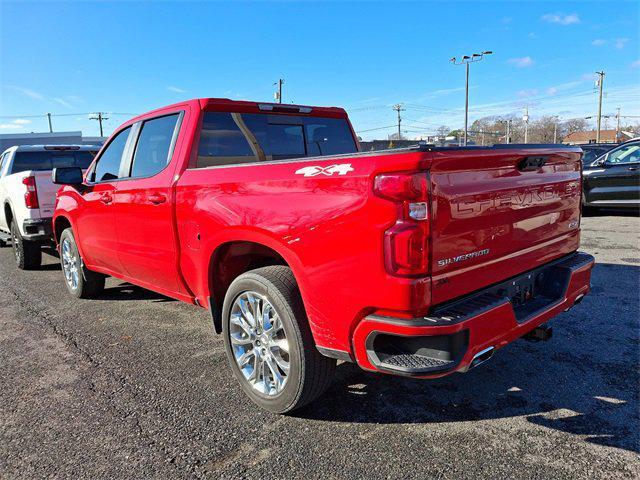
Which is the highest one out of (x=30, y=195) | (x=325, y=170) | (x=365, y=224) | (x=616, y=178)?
(x=325, y=170)

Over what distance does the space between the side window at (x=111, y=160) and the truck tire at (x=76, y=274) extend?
1005mm

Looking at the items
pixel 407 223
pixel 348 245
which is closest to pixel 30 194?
pixel 348 245

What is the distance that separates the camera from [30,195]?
6684 mm

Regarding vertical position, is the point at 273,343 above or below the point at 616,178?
below

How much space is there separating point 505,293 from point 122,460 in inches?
89.5

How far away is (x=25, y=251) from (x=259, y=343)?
5801 millimetres

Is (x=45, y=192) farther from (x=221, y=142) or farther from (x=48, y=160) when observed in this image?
(x=221, y=142)

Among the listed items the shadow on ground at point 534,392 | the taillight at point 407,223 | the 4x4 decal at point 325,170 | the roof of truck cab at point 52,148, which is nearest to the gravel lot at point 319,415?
the shadow on ground at point 534,392

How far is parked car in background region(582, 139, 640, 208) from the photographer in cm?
1048

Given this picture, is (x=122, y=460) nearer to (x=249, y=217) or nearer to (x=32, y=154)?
(x=249, y=217)

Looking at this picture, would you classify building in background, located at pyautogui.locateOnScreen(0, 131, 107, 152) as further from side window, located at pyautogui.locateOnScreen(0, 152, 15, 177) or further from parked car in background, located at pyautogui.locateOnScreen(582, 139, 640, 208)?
parked car in background, located at pyautogui.locateOnScreen(582, 139, 640, 208)

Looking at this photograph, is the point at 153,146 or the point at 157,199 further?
the point at 153,146

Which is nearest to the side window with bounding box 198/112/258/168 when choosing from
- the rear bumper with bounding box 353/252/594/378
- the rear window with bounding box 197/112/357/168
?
the rear window with bounding box 197/112/357/168

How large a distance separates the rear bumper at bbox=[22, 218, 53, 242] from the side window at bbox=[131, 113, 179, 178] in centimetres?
329
